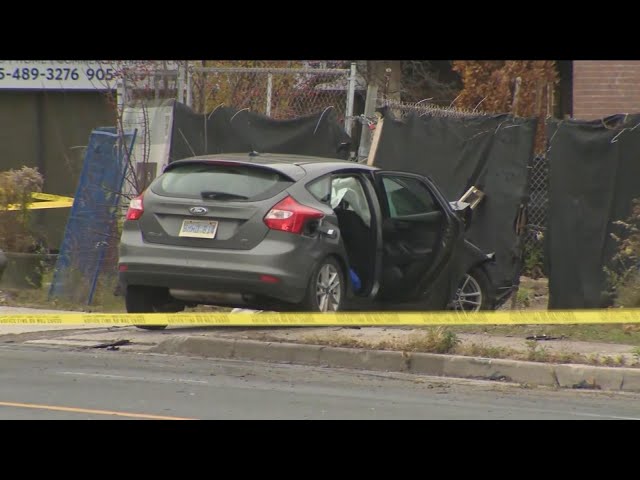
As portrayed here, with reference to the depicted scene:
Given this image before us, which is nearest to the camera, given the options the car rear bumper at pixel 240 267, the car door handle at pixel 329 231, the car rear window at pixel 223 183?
the car rear bumper at pixel 240 267

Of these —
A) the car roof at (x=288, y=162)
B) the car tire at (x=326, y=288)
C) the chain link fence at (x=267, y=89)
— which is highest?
the chain link fence at (x=267, y=89)

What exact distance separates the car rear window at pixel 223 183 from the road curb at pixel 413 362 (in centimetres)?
130

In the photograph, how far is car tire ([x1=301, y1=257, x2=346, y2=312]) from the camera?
10703 mm

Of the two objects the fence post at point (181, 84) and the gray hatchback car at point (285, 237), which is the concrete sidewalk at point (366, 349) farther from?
the fence post at point (181, 84)

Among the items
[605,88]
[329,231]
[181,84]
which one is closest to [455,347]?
[329,231]

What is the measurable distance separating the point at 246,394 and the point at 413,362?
2.17 m

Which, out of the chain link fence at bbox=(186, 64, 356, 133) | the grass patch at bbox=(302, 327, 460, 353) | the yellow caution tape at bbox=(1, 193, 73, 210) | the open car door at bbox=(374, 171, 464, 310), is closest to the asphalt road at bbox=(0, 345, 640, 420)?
the grass patch at bbox=(302, 327, 460, 353)

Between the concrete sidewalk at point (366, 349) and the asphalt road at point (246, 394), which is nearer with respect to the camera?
the asphalt road at point (246, 394)

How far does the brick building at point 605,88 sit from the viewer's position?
18297 millimetres

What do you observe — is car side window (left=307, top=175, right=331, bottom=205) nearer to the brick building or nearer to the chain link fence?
the chain link fence

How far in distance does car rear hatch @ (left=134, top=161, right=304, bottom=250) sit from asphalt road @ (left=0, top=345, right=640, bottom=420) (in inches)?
42.9

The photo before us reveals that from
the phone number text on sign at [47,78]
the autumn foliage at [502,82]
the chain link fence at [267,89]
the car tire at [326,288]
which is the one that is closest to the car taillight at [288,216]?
the car tire at [326,288]

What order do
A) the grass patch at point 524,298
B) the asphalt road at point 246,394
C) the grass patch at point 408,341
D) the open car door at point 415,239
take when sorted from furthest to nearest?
the grass patch at point 524,298
the open car door at point 415,239
the grass patch at point 408,341
the asphalt road at point 246,394

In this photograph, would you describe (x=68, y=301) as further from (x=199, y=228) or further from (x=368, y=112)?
(x=368, y=112)
